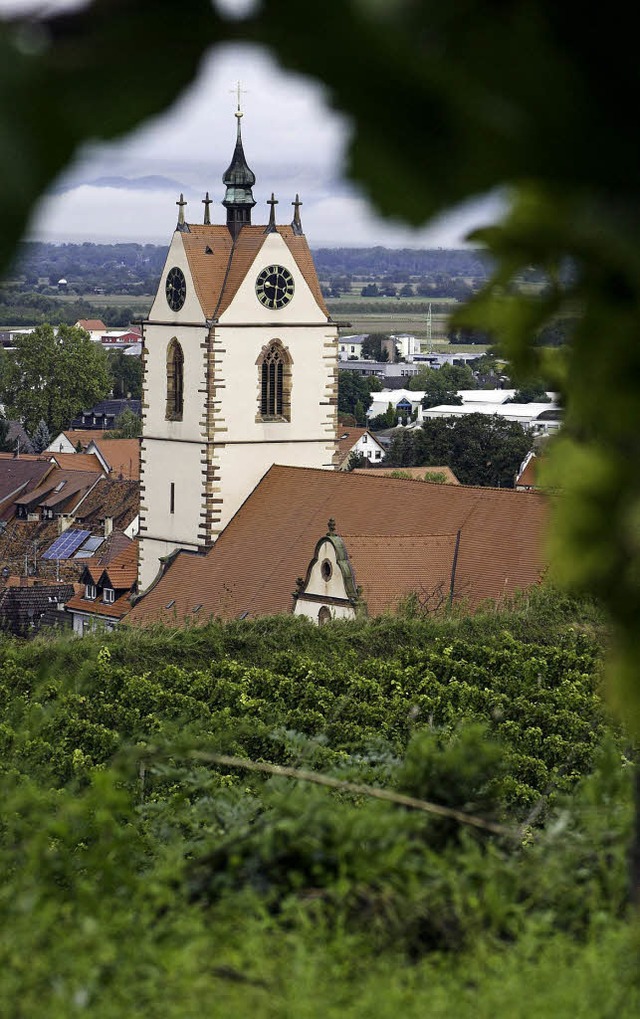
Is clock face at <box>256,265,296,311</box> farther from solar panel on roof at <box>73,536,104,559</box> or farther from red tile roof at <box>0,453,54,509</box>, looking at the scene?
red tile roof at <box>0,453,54,509</box>

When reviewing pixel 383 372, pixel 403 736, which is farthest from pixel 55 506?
pixel 383 372

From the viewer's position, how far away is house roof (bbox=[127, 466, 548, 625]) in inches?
1064

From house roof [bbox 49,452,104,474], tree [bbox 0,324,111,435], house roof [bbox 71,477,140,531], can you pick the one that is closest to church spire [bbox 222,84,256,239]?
house roof [bbox 71,477,140,531]

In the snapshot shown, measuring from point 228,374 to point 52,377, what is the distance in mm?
85257

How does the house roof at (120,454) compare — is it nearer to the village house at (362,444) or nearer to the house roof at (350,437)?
the village house at (362,444)

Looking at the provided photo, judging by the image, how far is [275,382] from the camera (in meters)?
36.0

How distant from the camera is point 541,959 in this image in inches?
119

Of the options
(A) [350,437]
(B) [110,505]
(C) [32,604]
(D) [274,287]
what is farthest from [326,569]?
(A) [350,437]

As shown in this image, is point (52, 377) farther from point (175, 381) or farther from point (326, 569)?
point (326, 569)

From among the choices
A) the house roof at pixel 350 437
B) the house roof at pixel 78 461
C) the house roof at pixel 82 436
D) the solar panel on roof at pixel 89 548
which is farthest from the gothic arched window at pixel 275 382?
the house roof at pixel 82 436

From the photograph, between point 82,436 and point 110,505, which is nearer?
point 110,505

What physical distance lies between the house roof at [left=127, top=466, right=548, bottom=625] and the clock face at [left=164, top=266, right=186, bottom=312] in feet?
15.9

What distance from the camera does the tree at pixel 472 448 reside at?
227 feet

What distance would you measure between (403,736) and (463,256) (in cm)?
1132
